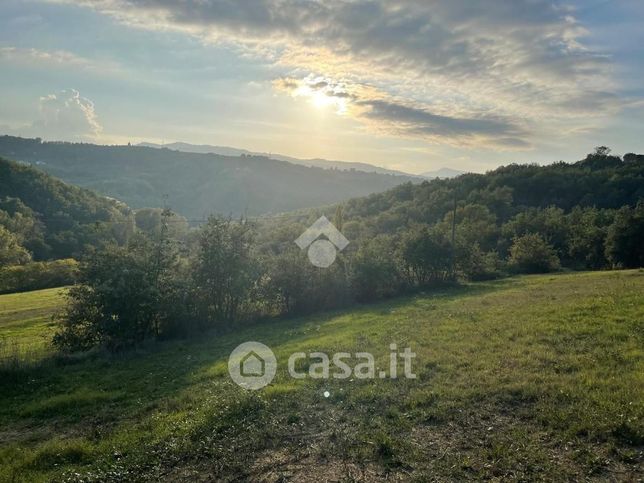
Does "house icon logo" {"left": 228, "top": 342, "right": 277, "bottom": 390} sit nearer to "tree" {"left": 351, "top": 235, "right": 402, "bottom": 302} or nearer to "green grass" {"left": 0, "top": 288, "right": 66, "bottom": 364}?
"green grass" {"left": 0, "top": 288, "right": 66, "bottom": 364}

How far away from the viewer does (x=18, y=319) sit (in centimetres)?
3875

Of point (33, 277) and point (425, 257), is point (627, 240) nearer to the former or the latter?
point (425, 257)

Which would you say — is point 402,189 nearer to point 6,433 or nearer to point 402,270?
point 402,270

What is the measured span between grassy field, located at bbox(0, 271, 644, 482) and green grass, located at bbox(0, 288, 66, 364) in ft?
8.20

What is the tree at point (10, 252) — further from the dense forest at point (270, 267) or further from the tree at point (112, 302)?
the tree at point (112, 302)

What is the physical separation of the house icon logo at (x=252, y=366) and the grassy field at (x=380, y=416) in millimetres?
478

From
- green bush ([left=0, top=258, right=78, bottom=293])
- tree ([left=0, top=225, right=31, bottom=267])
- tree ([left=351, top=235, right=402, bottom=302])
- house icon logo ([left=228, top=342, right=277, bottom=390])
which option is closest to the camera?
house icon logo ([left=228, top=342, right=277, bottom=390])

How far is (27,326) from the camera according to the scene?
3478cm

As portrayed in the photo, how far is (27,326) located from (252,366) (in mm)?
26766

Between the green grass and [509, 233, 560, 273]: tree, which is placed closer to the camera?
the green grass

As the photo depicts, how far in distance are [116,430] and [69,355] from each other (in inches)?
503

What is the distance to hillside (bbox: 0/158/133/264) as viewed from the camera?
325 feet

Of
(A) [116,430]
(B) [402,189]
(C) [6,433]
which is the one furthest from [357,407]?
(B) [402,189]

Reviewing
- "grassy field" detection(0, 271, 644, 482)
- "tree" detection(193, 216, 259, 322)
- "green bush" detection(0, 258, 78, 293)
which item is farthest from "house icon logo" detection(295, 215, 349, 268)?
"green bush" detection(0, 258, 78, 293)
